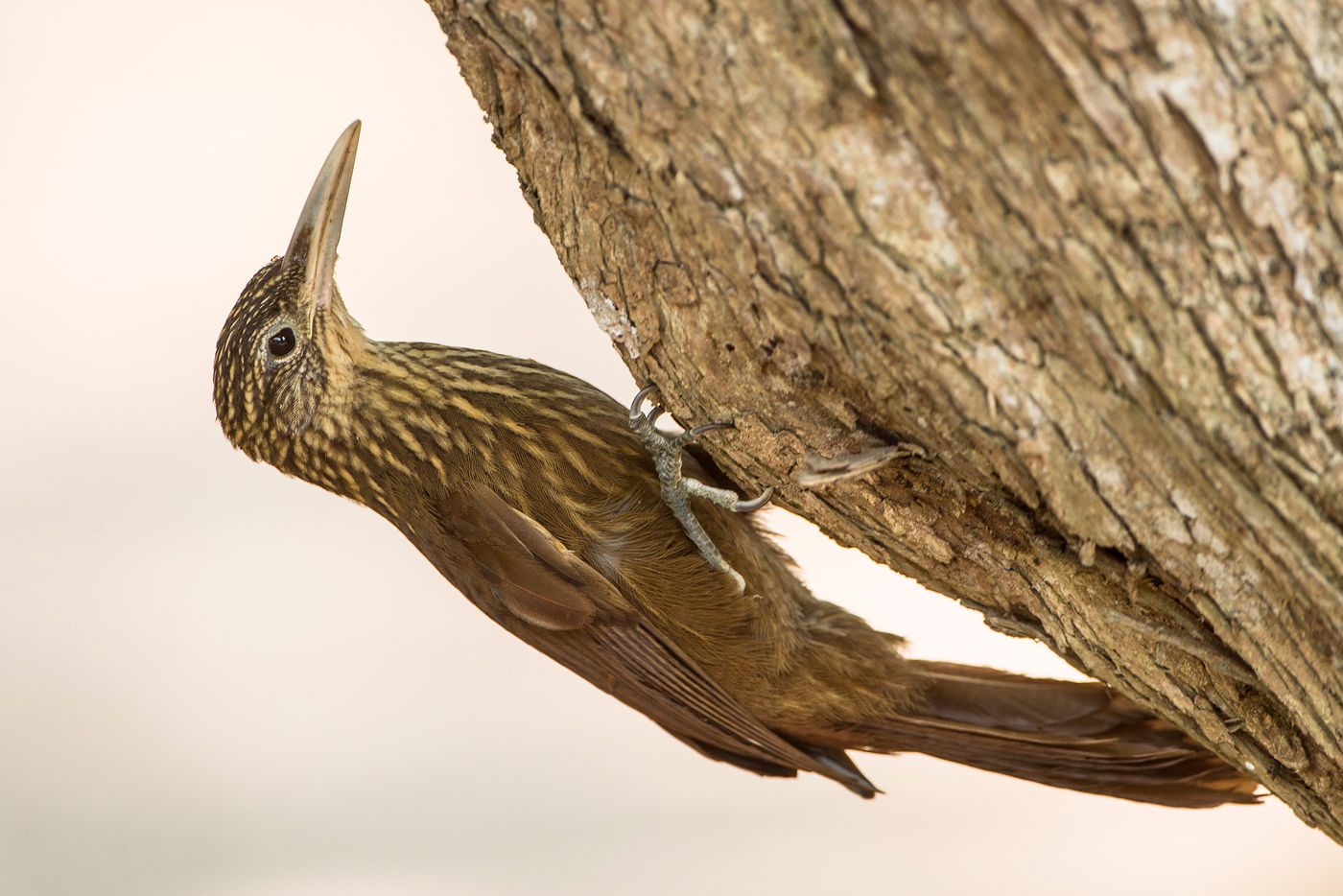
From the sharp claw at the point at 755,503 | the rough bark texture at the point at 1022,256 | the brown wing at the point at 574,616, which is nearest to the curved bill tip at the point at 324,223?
the brown wing at the point at 574,616

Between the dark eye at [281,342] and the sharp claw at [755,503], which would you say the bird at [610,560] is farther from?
the sharp claw at [755,503]

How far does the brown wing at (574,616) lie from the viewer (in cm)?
231

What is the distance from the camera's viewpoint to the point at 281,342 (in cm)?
244

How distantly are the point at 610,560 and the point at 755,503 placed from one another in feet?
1.22

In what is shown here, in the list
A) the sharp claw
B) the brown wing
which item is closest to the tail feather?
the brown wing

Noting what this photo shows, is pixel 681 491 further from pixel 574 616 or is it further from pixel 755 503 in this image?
pixel 574 616

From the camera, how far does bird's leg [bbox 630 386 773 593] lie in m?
2.25

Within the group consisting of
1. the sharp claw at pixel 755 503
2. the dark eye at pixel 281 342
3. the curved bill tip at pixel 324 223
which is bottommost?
the sharp claw at pixel 755 503

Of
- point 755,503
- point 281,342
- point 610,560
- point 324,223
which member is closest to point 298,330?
point 281,342

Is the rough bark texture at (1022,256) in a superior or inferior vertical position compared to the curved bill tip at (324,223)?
inferior

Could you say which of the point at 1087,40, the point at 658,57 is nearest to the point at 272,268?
the point at 658,57

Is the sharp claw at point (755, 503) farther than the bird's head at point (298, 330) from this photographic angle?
No

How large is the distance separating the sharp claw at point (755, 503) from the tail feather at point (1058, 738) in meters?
0.62

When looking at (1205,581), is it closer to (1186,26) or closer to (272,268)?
(1186,26)
